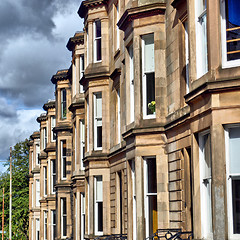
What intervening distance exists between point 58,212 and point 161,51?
2290 cm

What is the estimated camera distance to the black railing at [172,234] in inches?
639

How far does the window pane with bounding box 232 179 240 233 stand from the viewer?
13.0 metres

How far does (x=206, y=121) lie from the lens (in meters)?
14.0

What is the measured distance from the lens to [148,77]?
65.6 feet

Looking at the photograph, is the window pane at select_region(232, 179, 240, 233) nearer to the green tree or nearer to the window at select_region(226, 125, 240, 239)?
the window at select_region(226, 125, 240, 239)

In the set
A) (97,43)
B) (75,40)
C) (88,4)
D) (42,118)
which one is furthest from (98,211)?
(42,118)

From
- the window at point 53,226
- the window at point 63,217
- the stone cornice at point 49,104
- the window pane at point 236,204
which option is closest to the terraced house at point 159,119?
the window pane at point 236,204

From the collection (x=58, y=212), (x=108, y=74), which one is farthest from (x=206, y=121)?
(x=58, y=212)

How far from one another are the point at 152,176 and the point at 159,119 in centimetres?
184

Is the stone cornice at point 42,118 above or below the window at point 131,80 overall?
above

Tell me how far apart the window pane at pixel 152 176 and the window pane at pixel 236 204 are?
660 cm

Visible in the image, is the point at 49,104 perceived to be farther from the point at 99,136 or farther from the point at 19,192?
the point at 19,192

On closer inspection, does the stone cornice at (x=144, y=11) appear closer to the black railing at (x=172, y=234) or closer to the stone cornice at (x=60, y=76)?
the black railing at (x=172, y=234)

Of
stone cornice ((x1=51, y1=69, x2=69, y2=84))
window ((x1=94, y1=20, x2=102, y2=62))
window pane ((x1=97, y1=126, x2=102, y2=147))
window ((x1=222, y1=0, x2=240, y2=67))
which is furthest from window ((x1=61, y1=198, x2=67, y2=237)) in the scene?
window ((x1=222, y1=0, x2=240, y2=67))
